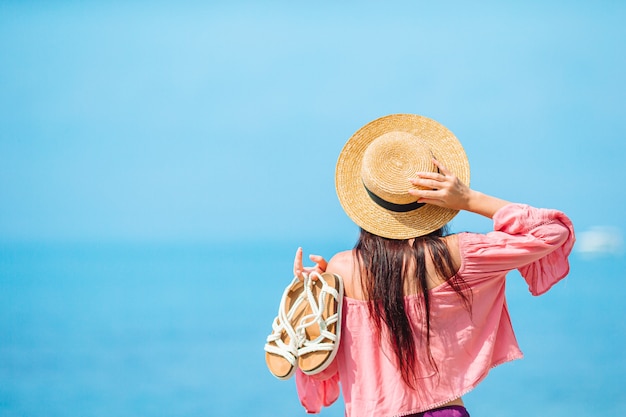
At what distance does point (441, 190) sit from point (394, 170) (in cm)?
12

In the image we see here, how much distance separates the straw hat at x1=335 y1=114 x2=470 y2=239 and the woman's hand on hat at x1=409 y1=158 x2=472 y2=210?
21mm

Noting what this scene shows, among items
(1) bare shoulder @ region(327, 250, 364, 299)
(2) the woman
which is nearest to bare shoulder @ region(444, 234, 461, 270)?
(2) the woman

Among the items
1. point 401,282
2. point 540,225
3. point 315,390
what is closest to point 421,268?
point 401,282

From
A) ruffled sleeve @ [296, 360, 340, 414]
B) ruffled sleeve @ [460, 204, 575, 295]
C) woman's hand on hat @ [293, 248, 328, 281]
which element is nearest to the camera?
ruffled sleeve @ [460, 204, 575, 295]

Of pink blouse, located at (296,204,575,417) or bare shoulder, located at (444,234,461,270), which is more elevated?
bare shoulder, located at (444,234,461,270)

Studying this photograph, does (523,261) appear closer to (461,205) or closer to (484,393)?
(461,205)

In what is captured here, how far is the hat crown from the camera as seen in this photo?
5.57ft

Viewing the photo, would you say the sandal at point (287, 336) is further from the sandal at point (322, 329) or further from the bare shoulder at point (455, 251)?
the bare shoulder at point (455, 251)

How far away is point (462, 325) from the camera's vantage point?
177cm

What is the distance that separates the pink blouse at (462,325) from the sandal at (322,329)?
6 cm

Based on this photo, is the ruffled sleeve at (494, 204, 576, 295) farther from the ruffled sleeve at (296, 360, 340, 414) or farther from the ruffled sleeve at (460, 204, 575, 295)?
the ruffled sleeve at (296, 360, 340, 414)

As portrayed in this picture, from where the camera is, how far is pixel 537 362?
5.88 meters

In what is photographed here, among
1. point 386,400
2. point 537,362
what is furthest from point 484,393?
point 386,400

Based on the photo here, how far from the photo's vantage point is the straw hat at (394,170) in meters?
1.71
